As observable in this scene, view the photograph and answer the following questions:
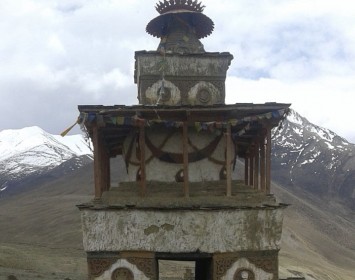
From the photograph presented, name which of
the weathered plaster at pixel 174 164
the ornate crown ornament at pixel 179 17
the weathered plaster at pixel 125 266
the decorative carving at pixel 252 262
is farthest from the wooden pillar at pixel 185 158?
the ornate crown ornament at pixel 179 17

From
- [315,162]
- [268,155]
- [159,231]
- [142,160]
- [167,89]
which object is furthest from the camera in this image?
[315,162]

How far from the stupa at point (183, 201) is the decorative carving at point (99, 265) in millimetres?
25

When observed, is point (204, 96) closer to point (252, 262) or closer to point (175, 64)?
point (175, 64)

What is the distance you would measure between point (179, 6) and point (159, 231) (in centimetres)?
850

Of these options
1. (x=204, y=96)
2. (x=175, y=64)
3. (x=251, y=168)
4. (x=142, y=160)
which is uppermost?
(x=175, y=64)

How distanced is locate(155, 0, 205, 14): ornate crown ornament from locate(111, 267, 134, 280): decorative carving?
9.30m

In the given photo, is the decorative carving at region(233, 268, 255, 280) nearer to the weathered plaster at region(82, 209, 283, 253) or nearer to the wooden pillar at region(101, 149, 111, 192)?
the weathered plaster at region(82, 209, 283, 253)

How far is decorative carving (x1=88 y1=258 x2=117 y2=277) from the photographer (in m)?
12.9

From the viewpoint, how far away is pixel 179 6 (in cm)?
1772

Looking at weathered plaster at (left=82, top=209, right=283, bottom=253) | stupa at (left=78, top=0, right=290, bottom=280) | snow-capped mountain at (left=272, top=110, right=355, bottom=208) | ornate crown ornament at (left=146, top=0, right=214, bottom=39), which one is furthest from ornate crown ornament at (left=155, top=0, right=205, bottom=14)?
snow-capped mountain at (left=272, top=110, right=355, bottom=208)

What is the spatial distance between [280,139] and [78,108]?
111 metres

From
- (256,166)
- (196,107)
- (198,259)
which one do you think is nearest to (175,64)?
(196,107)

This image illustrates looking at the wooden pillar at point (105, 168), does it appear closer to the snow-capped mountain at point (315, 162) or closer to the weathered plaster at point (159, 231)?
the weathered plaster at point (159, 231)

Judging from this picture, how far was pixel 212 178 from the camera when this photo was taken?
1475 cm
